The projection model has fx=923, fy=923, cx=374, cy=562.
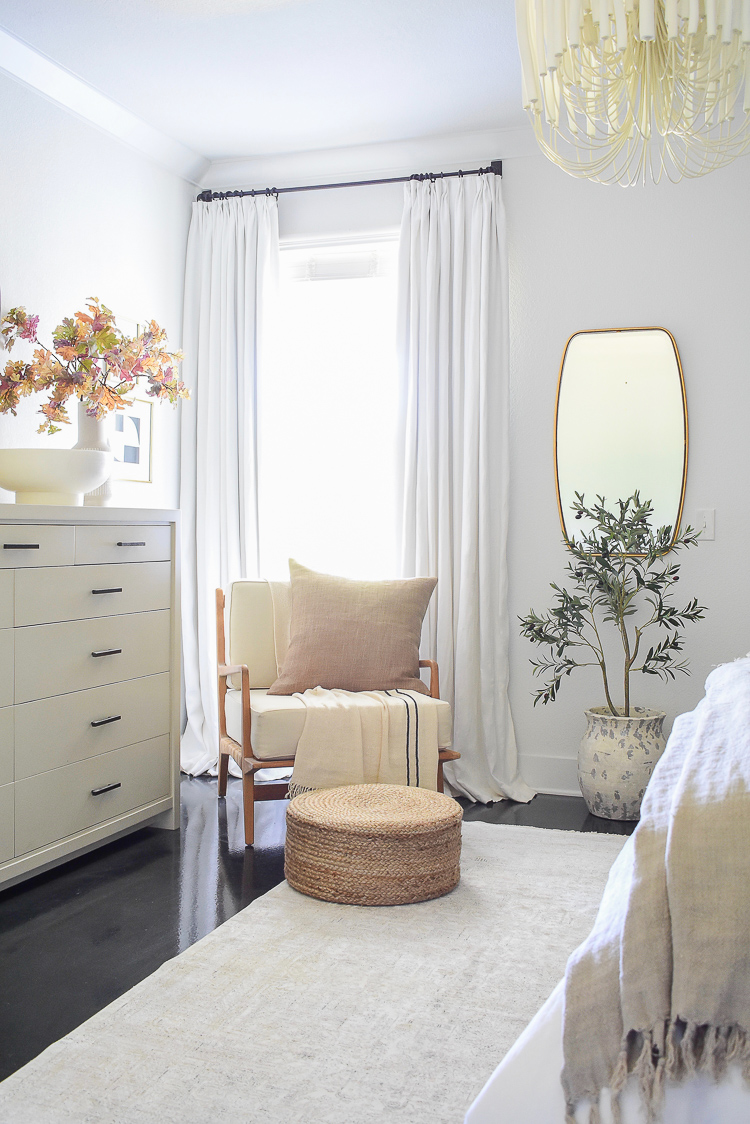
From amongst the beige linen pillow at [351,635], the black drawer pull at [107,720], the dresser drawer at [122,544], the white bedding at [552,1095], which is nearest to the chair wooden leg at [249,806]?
the beige linen pillow at [351,635]

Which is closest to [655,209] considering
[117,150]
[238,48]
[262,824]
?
[238,48]

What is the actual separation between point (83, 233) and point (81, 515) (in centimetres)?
137

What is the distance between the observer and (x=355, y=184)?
412 cm

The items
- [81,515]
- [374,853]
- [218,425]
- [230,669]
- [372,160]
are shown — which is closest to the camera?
[374,853]

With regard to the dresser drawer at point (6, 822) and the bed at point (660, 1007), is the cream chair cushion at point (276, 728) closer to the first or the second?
the dresser drawer at point (6, 822)

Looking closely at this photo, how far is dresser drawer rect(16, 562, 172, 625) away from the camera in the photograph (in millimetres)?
2730

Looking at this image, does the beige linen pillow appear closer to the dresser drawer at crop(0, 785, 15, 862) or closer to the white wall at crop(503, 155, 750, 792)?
the white wall at crop(503, 155, 750, 792)

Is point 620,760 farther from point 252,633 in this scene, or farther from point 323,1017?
point 323,1017

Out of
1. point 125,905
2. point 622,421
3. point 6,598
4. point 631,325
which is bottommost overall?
point 125,905

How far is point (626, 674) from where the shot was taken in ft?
11.6

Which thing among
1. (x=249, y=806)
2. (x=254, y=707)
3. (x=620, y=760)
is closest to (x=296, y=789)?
(x=249, y=806)

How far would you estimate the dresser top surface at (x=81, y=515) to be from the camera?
2648 mm

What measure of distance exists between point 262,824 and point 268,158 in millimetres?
2936

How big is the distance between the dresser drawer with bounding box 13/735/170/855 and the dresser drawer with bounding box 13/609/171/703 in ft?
0.84
